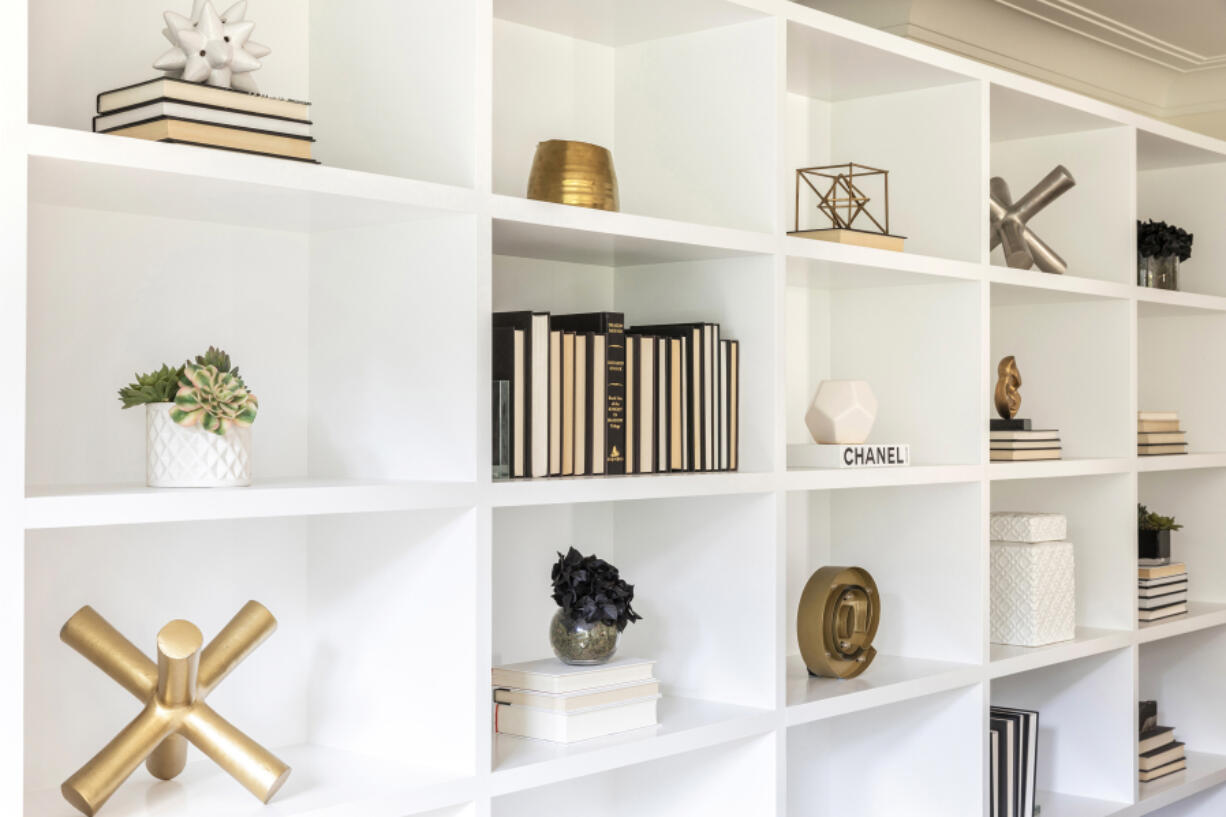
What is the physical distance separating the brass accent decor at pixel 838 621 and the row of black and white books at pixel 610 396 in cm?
44

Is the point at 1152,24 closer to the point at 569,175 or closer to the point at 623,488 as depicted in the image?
the point at 569,175

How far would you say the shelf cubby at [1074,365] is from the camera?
317 centimetres

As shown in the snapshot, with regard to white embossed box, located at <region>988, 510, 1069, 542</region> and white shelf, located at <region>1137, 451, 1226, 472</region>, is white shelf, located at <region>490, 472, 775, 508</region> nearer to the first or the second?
white embossed box, located at <region>988, 510, 1069, 542</region>

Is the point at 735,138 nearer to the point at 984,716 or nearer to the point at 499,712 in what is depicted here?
the point at 499,712

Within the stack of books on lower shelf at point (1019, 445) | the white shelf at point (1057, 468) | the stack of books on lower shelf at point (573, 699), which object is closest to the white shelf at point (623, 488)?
the stack of books on lower shelf at point (573, 699)

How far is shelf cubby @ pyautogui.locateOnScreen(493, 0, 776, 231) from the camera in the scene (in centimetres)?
228

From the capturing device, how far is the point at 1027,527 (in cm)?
297

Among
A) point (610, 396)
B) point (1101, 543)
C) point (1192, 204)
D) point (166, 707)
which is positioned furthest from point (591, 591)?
point (1192, 204)

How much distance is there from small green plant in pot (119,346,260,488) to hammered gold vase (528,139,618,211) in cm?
60

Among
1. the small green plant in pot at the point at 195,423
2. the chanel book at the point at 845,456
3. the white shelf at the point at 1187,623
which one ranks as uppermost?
the small green plant in pot at the point at 195,423

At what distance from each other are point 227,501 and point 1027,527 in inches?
77.7

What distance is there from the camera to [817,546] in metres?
2.94

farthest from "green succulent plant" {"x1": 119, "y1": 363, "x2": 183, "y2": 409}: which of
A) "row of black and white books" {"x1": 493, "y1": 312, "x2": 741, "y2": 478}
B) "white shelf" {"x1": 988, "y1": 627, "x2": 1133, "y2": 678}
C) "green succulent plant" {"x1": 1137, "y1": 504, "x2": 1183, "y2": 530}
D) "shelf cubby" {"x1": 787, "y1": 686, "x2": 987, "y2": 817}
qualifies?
"green succulent plant" {"x1": 1137, "y1": 504, "x2": 1183, "y2": 530}

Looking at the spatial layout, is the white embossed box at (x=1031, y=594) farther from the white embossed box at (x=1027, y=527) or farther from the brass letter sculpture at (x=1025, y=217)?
the brass letter sculpture at (x=1025, y=217)
